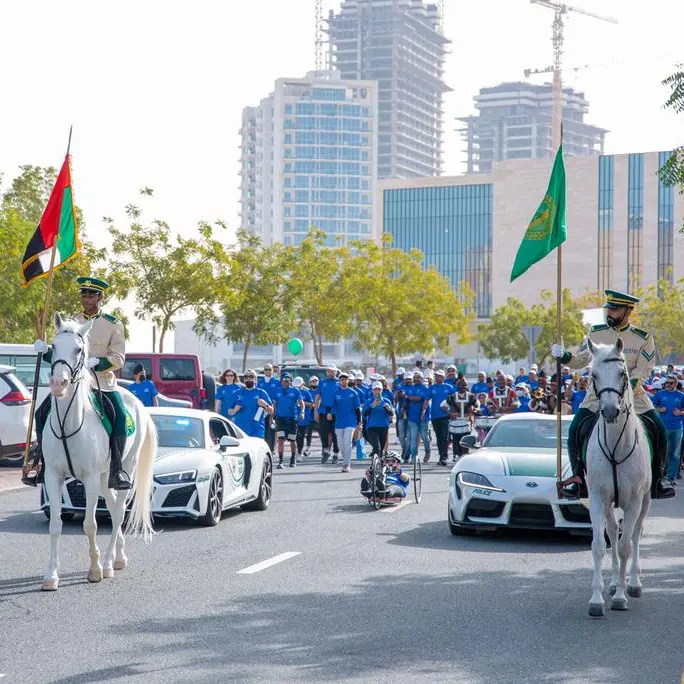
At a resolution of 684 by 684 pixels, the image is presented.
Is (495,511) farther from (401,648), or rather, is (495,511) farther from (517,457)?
(401,648)

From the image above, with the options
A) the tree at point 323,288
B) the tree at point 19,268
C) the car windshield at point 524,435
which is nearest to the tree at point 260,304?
the tree at point 323,288

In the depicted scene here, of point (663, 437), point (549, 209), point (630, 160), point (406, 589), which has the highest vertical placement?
point (630, 160)

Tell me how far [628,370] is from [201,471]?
5847 mm

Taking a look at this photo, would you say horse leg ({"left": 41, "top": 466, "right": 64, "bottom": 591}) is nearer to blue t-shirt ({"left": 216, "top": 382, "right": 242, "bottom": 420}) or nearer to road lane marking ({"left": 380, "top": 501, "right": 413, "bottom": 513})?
road lane marking ({"left": 380, "top": 501, "right": 413, "bottom": 513})

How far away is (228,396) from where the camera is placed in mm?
24938

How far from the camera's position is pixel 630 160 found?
5207 inches

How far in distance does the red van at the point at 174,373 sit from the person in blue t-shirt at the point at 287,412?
6.82m

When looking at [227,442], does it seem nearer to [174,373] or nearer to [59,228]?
[59,228]

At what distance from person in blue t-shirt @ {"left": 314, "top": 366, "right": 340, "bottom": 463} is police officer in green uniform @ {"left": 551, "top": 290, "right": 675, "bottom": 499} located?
17.1m

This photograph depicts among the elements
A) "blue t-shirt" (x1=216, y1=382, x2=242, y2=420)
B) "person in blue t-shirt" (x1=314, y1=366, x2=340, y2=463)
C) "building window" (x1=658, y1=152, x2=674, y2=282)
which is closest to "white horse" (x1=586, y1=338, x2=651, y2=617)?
"blue t-shirt" (x1=216, y1=382, x2=242, y2=420)

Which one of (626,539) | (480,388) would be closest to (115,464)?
(626,539)

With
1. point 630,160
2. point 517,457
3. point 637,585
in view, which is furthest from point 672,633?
point 630,160

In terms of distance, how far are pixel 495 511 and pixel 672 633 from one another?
210 inches

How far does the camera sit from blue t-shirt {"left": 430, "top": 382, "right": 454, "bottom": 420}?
27.7 metres
